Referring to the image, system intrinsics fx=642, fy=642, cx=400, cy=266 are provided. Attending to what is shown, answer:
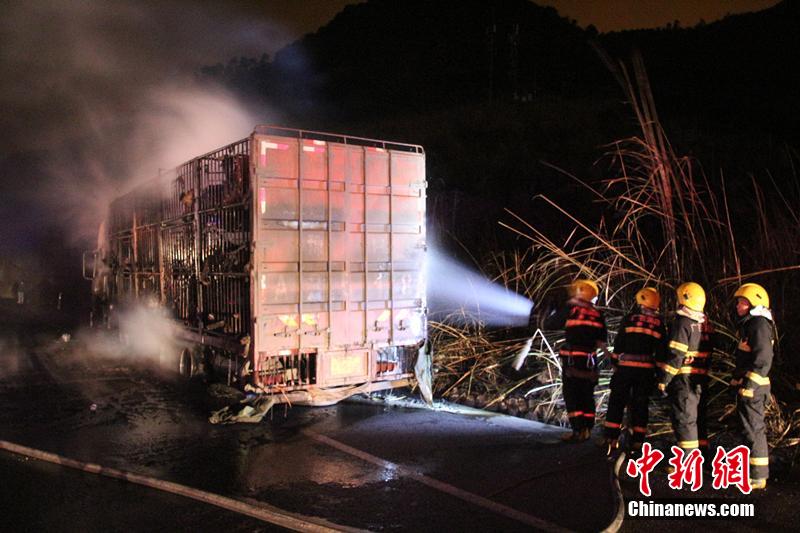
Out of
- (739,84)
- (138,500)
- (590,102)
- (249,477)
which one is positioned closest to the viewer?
(138,500)

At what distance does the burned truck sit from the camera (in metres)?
7.55

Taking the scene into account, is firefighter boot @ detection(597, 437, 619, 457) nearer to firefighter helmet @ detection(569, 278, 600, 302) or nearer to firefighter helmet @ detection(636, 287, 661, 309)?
firefighter helmet @ detection(636, 287, 661, 309)

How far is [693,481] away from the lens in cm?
527

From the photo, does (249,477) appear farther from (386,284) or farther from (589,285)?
(589,285)

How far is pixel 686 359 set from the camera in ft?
18.6

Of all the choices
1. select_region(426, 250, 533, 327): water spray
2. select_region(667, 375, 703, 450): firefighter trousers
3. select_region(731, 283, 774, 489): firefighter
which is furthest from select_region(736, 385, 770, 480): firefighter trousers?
select_region(426, 250, 533, 327): water spray

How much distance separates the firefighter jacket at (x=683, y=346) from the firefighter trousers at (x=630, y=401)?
1.53 ft

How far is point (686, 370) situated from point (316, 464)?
347 centimetres

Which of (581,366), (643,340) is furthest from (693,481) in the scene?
(581,366)

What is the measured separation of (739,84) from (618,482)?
25829mm

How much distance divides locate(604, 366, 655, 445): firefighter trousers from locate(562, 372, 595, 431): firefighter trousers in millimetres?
402

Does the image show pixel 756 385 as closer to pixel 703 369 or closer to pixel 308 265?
pixel 703 369

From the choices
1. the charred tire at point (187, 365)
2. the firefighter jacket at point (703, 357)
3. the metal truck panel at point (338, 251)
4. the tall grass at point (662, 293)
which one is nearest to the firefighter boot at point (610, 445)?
the tall grass at point (662, 293)

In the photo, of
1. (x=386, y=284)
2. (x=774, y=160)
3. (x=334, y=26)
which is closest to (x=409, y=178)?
(x=386, y=284)
